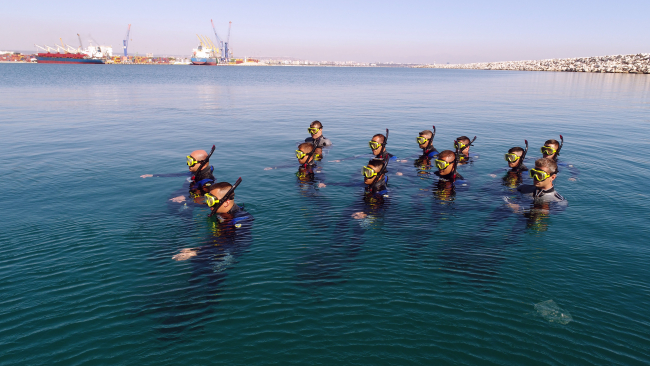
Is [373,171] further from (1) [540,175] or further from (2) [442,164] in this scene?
(1) [540,175]

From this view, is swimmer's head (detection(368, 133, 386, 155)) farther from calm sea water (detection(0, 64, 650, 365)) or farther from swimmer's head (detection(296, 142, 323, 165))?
swimmer's head (detection(296, 142, 323, 165))

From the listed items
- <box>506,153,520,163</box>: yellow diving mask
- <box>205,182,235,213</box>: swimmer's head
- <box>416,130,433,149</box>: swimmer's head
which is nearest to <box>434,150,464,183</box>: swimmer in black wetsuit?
<box>506,153,520,163</box>: yellow diving mask

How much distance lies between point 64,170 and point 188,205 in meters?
8.98

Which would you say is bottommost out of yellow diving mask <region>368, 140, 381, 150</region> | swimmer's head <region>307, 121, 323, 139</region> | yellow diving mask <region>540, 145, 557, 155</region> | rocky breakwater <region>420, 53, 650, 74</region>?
yellow diving mask <region>540, 145, 557, 155</region>

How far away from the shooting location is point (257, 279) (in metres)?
8.72

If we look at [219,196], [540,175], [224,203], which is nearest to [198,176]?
[224,203]

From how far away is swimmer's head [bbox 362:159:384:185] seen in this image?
481 inches

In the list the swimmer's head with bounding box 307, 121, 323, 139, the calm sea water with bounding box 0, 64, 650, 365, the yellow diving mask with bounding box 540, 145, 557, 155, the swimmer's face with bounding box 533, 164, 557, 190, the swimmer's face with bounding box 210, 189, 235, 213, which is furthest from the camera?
the swimmer's head with bounding box 307, 121, 323, 139

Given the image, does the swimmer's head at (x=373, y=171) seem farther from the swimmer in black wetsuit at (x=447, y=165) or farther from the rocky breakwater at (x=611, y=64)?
the rocky breakwater at (x=611, y=64)

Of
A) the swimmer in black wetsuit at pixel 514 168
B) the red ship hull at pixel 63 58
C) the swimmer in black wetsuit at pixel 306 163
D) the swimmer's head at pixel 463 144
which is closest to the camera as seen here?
the swimmer in black wetsuit at pixel 514 168

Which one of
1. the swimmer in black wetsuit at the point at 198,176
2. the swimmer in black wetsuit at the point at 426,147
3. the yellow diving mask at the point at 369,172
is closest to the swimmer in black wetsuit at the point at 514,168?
the swimmer in black wetsuit at the point at 426,147

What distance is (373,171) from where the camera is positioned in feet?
40.2

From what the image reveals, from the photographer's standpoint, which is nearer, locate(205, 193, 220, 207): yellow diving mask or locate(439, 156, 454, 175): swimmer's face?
locate(205, 193, 220, 207): yellow diving mask

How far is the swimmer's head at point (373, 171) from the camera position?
481 inches
